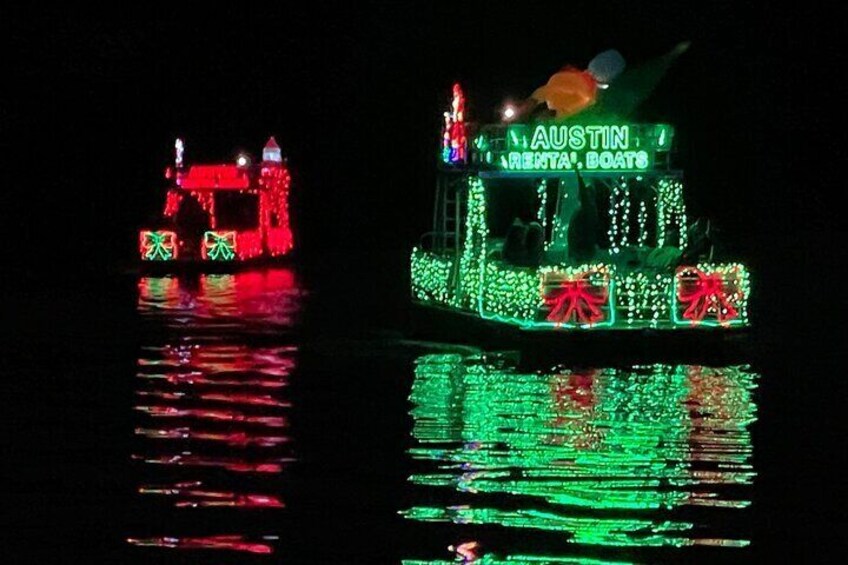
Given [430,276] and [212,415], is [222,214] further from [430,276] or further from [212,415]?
[212,415]

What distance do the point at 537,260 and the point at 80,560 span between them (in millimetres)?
14438

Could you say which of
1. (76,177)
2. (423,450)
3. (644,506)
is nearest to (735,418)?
(423,450)

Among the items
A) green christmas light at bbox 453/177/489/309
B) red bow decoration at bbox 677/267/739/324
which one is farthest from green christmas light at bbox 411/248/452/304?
red bow decoration at bbox 677/267/739/324

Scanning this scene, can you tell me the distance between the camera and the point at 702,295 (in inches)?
917

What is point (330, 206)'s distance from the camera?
7612 centimetres

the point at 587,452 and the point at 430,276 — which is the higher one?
the point at 430,276

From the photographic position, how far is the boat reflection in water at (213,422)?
11797 millimetres

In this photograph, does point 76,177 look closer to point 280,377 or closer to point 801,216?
point 801,216

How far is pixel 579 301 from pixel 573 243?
1.72 metres

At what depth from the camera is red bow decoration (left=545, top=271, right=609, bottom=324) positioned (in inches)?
903

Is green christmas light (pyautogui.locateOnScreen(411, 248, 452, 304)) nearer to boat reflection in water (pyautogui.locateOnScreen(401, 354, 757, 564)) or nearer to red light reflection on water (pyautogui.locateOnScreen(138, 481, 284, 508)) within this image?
boat reflection in water (pyautogui.locateOnScreen(401, 354, 757, 564))

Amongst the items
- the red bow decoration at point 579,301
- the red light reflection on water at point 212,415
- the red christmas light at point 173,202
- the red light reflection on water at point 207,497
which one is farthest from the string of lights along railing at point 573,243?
the red christmas light at point 173,202

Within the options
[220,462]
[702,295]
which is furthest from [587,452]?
[702,295]

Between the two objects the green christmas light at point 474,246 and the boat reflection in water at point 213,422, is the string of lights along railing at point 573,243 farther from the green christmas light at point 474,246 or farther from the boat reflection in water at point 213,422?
the boat reflection in water at point 213,422
